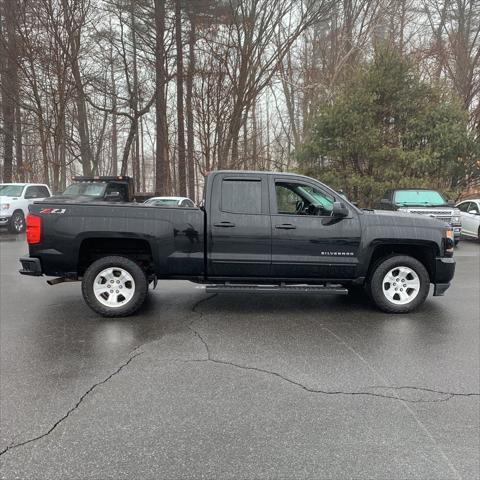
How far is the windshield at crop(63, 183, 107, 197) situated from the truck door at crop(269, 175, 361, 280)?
33.7 feet

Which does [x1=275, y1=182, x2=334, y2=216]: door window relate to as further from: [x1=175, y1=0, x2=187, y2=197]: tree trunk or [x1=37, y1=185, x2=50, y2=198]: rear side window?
[x1=175, y1=0, x2=187, y2=197]: tree trunk

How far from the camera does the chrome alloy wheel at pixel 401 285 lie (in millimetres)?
5793

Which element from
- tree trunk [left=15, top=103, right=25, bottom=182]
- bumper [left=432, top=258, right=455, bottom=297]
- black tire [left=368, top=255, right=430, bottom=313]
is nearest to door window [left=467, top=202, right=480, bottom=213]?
bumper [left=432, top=258, right=455, bottom=297]

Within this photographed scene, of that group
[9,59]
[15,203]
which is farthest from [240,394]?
[9,59]

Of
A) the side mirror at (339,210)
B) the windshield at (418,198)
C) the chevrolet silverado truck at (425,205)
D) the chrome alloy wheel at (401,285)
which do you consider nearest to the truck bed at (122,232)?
the side mirror at (339,210)

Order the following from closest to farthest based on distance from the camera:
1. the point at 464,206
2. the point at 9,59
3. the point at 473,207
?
the point at 473,207 < the point at 464,206 < the point at 9,59

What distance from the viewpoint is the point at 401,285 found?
5.83 metres

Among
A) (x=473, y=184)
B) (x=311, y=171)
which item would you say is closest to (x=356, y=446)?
(x=311, y=171)

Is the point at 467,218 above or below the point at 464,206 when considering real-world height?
below

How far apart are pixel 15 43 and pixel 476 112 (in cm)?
2491

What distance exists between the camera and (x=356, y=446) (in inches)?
109

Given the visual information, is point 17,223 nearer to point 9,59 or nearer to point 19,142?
point 9,59

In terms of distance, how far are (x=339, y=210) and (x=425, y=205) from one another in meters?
9.39

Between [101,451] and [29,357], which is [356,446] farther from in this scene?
[29,357]
